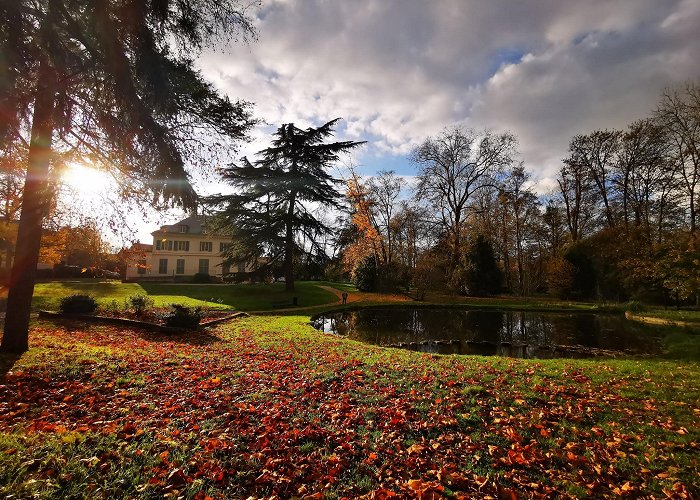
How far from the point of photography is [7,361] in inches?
251

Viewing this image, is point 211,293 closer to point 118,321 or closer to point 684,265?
point 118,321

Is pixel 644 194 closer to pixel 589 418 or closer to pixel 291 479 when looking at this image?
pixel 589 418

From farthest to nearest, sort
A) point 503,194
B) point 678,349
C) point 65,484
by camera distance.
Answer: point 503,194
point 678,349
point 65,484

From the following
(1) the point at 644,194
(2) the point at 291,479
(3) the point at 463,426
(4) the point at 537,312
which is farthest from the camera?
(1) the point at 644,194

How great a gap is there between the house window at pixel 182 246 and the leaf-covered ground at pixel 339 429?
3498 cm

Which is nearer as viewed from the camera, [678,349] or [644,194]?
[678,349]

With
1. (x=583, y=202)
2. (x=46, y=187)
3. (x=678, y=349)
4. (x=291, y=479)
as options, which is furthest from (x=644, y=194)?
(x=46, y=187)

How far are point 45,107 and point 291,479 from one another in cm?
874

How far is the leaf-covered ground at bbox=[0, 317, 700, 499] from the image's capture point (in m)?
3.04

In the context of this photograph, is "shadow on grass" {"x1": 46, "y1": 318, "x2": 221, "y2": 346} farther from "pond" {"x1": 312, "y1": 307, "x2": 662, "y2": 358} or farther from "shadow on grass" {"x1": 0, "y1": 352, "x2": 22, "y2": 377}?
"pond" {"x1": 312, "y1": 307, "x2": 662, "y2": 358}

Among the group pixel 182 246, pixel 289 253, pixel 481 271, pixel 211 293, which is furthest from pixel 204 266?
pixel 481 271

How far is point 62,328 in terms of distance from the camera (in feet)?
35.0

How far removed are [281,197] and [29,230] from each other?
2005 centimetres

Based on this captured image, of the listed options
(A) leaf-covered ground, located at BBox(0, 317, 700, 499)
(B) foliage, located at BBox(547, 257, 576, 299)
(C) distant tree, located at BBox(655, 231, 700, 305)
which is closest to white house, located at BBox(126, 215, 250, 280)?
(B) foliage, located at BBox(547, 257, 576, 299)
